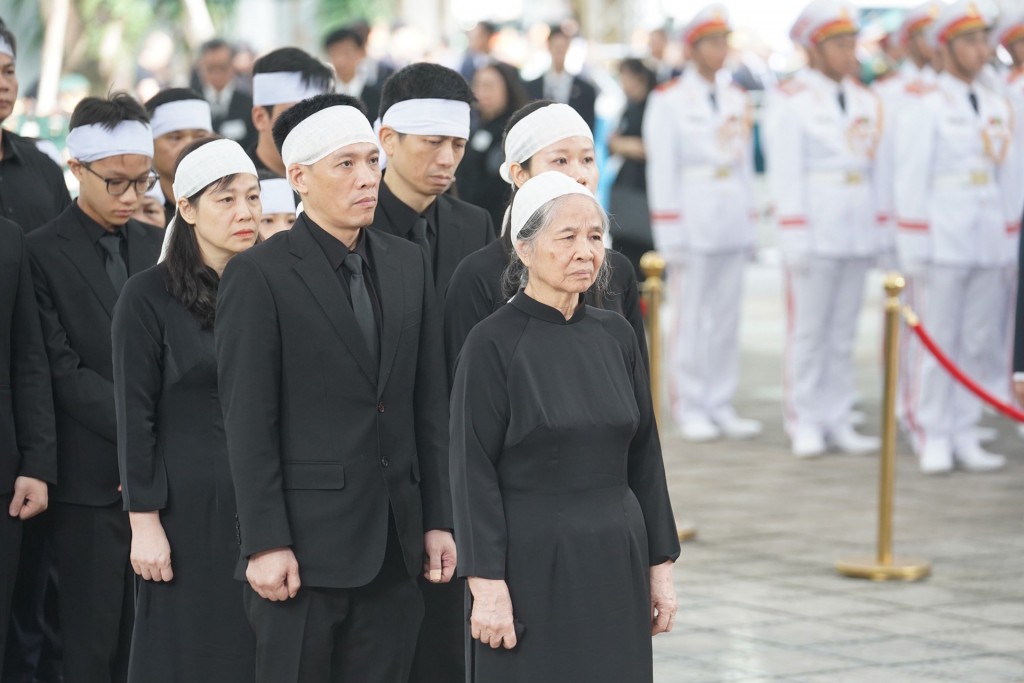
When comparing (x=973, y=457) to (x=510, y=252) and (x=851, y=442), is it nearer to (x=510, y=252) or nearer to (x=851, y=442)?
(x=851, y=442)

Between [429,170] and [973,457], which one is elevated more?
[429,170]

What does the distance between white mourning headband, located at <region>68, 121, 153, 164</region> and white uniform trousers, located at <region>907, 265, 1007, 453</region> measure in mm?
5280

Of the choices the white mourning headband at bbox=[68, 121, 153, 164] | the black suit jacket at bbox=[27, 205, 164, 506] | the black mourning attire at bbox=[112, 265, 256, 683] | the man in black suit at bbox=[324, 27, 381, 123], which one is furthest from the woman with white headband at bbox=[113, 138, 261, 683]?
the man in black suit at bbox=[324, 27, 381, 123]

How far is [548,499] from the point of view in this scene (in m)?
3.79

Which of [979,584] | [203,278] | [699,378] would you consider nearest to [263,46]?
[699,378]

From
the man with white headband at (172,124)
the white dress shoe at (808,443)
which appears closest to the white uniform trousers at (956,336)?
the white dress shoe at (808,443)

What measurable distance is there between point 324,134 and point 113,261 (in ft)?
3.85

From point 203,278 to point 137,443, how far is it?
437 millimetres

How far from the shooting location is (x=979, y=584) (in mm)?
6977

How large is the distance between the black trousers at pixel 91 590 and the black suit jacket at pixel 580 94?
803cm

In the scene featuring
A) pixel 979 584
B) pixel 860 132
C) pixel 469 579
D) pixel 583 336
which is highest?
pixel 860 132

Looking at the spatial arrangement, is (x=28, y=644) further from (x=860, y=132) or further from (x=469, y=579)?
(x=860, y=132)

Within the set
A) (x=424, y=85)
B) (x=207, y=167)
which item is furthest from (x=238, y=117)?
(x=207, y=167)

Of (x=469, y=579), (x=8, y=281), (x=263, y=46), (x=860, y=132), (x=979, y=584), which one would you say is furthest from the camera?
(x=263, y=46)
